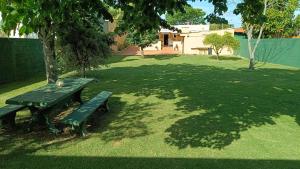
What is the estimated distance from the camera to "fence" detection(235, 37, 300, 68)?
25.3m

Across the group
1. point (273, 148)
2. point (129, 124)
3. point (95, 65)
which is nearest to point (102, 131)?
point (129, 124)

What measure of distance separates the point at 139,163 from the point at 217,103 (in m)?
5.13

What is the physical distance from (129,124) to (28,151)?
235cm

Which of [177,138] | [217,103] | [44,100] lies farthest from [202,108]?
[44,100]

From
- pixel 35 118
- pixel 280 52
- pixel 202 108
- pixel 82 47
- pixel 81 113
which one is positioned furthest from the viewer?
pixel 280 52

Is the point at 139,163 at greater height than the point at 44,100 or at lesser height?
lesser

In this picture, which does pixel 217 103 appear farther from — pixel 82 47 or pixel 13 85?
pixel 13 85

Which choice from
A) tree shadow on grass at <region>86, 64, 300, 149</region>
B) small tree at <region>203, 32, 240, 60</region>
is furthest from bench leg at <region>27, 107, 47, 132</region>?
small tree at <region>203, 32, 240, 60</region>

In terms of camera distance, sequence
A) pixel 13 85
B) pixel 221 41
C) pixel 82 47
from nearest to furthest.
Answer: pixel 13 85
pixel 82 47
pixel 221 41

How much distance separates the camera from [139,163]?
5539mm

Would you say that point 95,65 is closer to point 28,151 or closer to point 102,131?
point 102,131

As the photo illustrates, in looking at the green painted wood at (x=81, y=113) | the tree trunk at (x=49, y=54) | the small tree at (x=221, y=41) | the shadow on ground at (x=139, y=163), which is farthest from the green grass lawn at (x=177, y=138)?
the small tree at (x=221, y=41)

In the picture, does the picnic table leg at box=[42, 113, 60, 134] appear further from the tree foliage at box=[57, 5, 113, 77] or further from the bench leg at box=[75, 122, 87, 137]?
the tree foliage at box=[57, 5, 113, 77]

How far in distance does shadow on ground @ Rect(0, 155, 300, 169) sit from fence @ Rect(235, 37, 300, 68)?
829 inches
